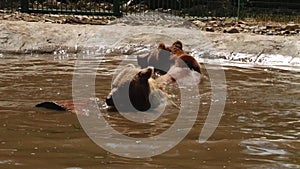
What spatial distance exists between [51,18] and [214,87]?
7.62 metres

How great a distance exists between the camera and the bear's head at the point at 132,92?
5.93 metres

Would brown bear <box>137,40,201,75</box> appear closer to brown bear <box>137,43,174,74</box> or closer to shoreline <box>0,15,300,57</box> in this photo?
brown bear <box>137,43,174,74</box>

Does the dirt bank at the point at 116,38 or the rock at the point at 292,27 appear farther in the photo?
the rock at the point at 292,27

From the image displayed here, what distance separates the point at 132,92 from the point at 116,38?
216 inches

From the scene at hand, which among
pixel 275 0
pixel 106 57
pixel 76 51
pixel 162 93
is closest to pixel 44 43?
pixel 76 51

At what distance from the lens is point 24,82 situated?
7.39 meters

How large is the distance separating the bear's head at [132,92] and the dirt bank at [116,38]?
14.9ft

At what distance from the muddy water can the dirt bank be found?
263cm

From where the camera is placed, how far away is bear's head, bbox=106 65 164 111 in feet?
19.4

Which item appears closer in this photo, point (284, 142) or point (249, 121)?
point (284, 142)

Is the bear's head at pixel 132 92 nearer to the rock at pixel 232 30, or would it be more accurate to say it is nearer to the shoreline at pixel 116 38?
the shoreline at pixel 116 38

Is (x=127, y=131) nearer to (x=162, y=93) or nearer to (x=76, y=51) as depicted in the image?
(x=162, y=93)

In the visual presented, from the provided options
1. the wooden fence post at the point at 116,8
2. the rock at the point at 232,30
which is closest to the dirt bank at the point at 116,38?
the rock at the point at 232,30

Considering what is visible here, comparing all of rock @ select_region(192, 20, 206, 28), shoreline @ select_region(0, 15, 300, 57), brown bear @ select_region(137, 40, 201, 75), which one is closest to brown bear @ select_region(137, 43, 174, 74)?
brown bear @ select_region(137, 40, 201, 75)
